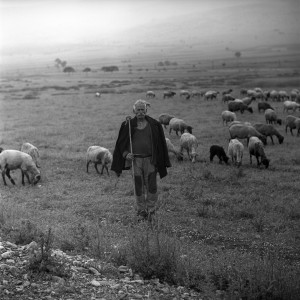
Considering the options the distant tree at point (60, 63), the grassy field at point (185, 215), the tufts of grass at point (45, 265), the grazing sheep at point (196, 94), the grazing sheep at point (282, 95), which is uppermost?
the distant tree at point (60, 63)

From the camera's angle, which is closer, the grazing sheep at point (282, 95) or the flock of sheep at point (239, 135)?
the flock of sheep at point (239, 135)

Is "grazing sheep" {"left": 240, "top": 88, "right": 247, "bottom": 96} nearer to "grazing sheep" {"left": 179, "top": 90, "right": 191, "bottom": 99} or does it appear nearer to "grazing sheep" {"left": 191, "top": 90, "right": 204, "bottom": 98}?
"grazing sheep" {"left": 191, "top": 90, "right": 204, "bottom": 98}

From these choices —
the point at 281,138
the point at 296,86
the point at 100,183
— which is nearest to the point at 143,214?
the point at 100,183

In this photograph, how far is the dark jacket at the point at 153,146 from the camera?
9438 mm

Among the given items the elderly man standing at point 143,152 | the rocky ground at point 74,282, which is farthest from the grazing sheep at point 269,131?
the rocky ground at point 74,282

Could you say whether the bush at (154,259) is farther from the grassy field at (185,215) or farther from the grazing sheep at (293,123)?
the grazing sheep at (293,123)

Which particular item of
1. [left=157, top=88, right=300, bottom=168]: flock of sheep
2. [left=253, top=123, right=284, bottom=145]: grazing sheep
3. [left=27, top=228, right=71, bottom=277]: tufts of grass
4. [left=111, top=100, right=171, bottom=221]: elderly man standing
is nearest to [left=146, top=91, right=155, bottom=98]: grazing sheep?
[left=157, top=88, right=300, bottom=168]: flock of sheep

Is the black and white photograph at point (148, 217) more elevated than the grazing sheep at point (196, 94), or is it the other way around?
the grazing sheep at point (196, 94)

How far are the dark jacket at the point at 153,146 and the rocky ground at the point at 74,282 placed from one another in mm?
3168

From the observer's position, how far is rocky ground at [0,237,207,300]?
229 inches

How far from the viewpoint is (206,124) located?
1077 inches

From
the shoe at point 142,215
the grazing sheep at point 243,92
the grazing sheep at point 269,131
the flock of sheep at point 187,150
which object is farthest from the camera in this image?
the grazing sheep at point 243,92

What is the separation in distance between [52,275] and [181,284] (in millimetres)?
1970

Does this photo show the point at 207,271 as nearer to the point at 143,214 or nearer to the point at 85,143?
the point at 143,214
